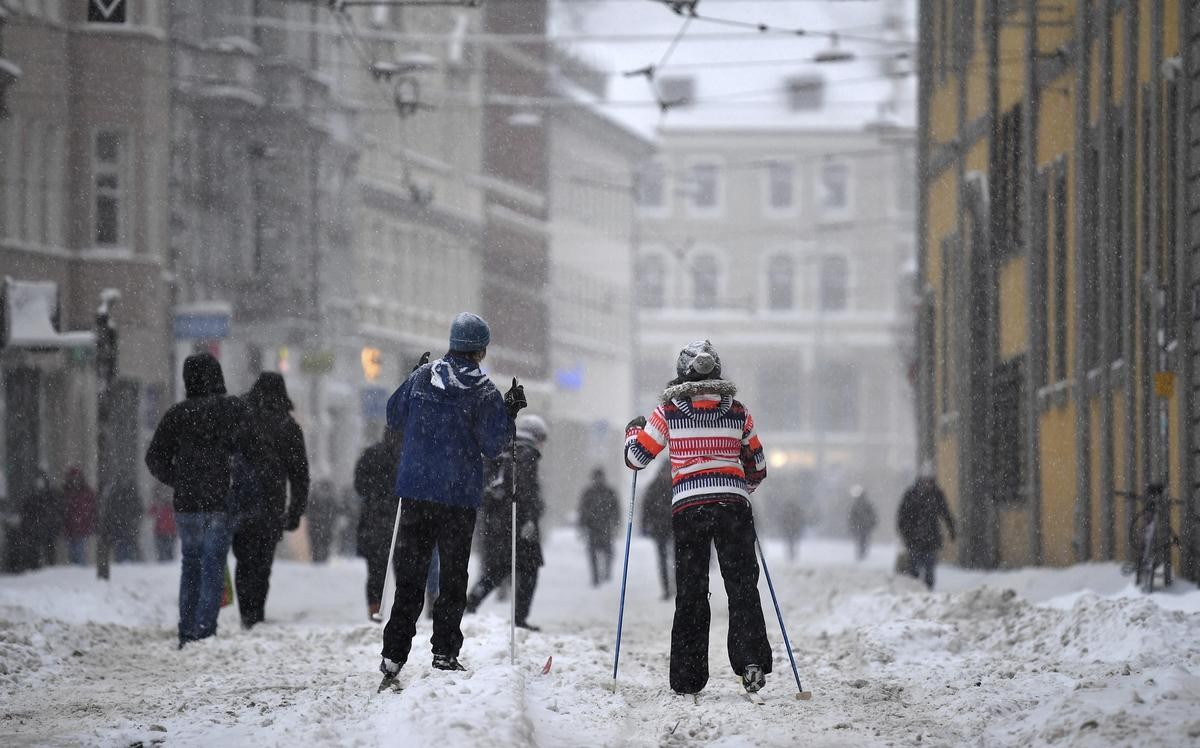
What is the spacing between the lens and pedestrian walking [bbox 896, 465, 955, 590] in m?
22.7

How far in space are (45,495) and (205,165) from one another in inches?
420

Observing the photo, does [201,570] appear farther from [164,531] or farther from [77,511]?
[164,531]

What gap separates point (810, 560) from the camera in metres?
44.7

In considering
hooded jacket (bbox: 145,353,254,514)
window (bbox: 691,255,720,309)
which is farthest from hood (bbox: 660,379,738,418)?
window (bbox: 691,255,720,309)

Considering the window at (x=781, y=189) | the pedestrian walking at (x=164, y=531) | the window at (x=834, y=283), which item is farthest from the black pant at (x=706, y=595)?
the window at (x=834, y=283)

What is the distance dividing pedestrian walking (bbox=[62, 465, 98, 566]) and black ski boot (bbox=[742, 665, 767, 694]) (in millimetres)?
19973

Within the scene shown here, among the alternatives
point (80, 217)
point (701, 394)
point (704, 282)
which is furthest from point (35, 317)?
point (704, 282)

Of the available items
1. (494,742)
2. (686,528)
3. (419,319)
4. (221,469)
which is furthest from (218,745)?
(419,319)

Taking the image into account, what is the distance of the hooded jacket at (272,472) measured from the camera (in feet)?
45.6

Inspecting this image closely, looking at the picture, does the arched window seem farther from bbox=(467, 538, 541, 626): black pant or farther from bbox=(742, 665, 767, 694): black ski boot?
bbox=(742, 665, 767, 694): black ski boot

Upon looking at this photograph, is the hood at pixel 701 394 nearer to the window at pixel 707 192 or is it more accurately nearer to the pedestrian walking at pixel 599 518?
the pedestrian walking at pixel 599 518

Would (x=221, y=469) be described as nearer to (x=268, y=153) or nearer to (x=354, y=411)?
(x=268, y=153)

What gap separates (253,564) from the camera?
46.9ft

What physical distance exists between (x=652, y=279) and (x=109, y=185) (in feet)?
177
